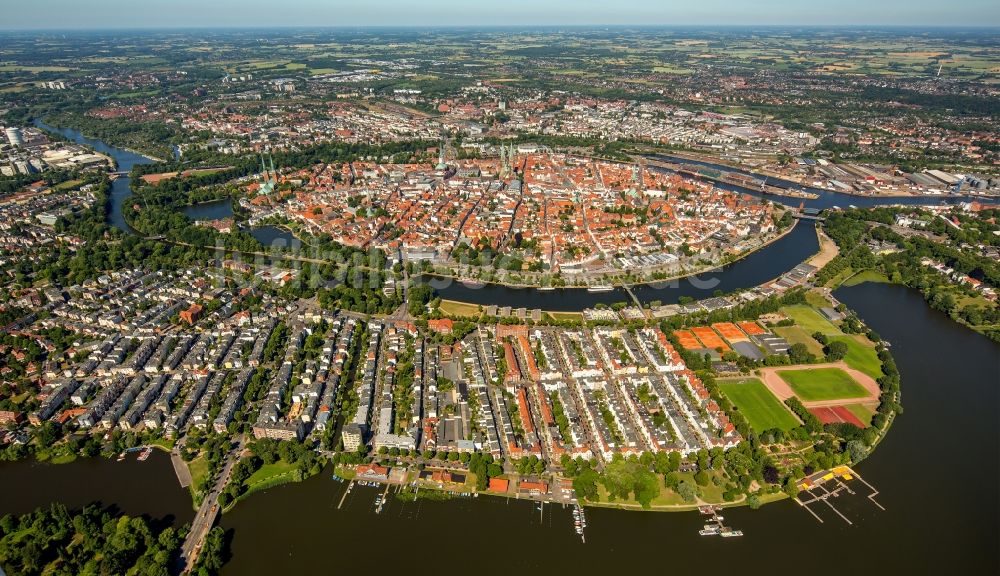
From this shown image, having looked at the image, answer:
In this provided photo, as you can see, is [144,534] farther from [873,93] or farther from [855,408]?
[873,93]

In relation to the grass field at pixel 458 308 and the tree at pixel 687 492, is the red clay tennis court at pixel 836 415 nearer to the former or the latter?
the tree at pixel 687 492

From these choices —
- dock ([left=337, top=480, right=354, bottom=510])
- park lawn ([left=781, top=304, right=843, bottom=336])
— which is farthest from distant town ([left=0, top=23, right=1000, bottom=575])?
park lawn ([left=781, top=304, right=843, bottom=336])

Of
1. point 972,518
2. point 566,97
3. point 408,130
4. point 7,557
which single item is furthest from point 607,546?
point 566,97

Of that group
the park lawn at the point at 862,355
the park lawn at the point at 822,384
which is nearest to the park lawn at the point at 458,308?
the park lawn at the point at 822,384

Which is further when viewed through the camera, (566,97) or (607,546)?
(566,97)

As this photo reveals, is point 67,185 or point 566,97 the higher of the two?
point 566,97

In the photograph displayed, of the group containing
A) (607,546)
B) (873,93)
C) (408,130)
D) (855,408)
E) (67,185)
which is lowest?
(607,546)
